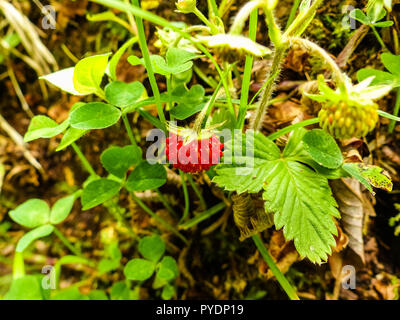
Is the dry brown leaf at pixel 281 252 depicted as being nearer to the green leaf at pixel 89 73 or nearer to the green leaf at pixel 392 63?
the green leaf at pixel 392 63

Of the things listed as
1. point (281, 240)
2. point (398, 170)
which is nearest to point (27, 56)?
point (281, 240)

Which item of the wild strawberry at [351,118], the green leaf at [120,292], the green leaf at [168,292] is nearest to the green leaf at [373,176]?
the wild strawberry at [351,118]

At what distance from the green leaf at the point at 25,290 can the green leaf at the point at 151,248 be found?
0.36m

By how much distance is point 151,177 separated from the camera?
811mm

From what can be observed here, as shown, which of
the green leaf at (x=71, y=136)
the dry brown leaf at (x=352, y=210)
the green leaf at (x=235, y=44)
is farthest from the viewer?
the dry brown leaf at (x=352, y=210)

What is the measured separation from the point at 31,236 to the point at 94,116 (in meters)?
0.48

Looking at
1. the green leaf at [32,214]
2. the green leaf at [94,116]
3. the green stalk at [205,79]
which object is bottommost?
the green leaf at [32,214]

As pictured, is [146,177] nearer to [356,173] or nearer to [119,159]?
[119,159]

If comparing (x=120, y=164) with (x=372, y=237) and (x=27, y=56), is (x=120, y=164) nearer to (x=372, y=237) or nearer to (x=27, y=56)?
(x=372, y=237)

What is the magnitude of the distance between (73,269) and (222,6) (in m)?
1.16

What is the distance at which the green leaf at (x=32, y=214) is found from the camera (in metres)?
0.98

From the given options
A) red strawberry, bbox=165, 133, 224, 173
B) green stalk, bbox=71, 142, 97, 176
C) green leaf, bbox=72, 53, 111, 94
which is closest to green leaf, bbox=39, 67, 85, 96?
green leaf, bbox=72, 53, 111, 94

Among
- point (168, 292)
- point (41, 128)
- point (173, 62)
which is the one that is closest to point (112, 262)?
point (168, 292)

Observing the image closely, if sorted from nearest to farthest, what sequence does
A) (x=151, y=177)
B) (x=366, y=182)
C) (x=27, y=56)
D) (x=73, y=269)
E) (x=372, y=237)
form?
(x=366, y=182) → (x=151, y=177) → (x=372, y=237) → (x=73, y=269) → (x=27, y=56)
